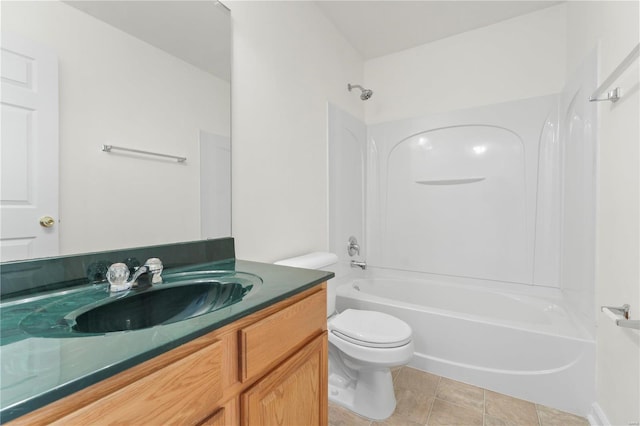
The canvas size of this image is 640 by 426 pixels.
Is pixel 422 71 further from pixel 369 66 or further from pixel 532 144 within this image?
pixel 532 144

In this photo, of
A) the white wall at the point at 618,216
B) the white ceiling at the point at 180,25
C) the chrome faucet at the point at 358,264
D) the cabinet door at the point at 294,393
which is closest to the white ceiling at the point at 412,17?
the white wall at the point at 618,216

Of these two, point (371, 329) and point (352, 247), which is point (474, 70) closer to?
point (352, 247)

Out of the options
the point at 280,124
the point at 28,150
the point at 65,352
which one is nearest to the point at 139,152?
the point at 28,150

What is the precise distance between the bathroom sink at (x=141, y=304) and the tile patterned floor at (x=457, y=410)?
103cm

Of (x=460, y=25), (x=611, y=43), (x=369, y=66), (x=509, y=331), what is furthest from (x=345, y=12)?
(x=509, y=331)

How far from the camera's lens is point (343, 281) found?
2.37m

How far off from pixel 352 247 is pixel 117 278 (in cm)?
187

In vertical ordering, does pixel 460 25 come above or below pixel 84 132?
above

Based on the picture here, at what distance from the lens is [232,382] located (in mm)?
667

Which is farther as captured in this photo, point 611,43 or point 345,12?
point 345,12

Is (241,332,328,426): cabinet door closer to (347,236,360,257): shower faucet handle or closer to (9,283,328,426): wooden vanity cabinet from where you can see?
(9,283,328,426): wooden vanity cabinet

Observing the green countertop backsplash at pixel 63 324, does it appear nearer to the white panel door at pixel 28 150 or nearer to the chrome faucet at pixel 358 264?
the white panel door at pixel 28 150

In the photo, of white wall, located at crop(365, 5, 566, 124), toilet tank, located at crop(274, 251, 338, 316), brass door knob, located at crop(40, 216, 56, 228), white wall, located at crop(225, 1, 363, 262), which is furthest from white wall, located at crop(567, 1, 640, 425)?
brass door knob, located at crop(40, 216, 56, 228)

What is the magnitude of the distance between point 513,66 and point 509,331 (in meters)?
1.96
